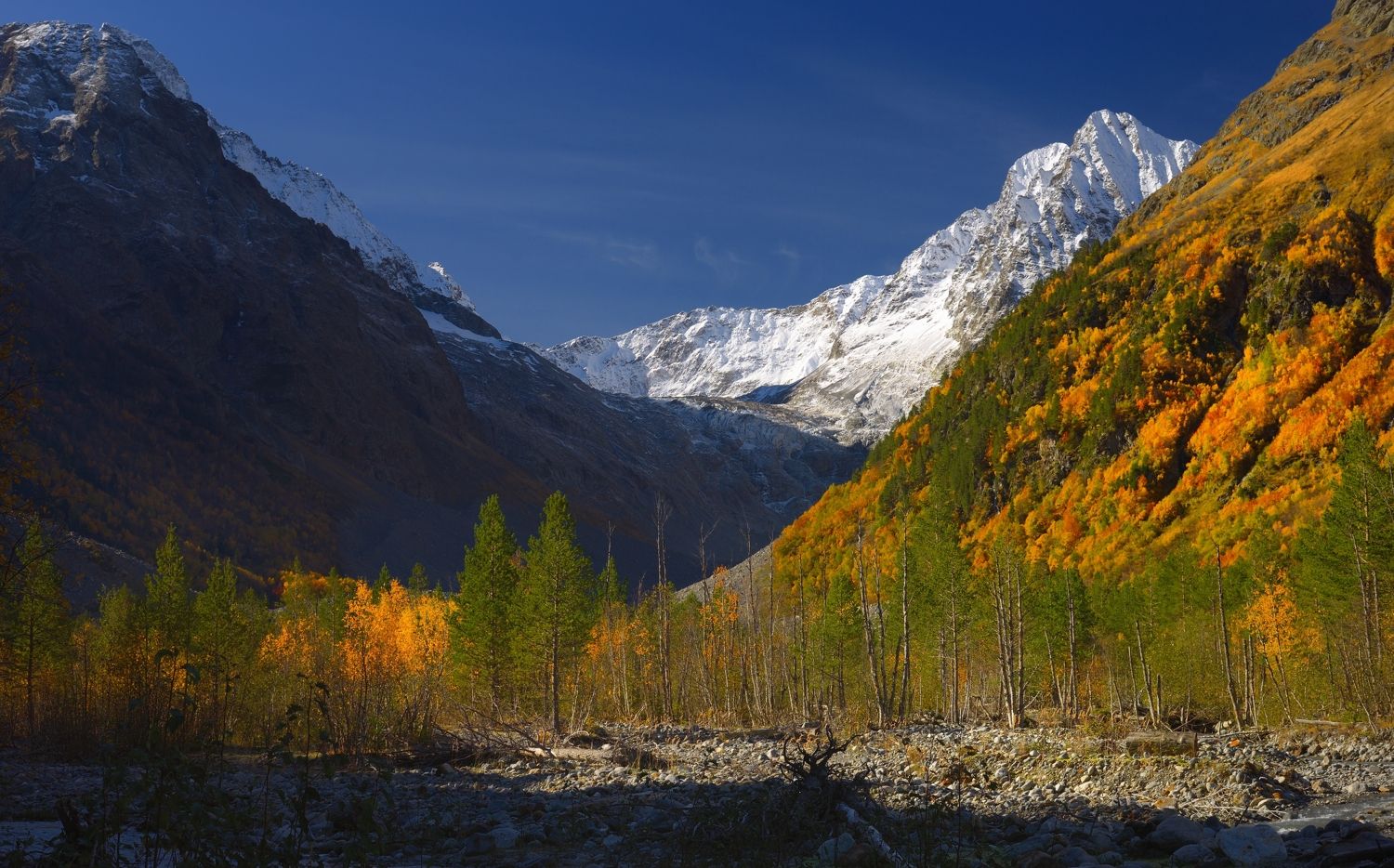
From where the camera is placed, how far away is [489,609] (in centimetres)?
4212

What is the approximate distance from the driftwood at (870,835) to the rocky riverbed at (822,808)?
6 centimetres

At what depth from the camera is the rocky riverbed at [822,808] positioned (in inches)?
364

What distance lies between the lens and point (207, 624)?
143 feet

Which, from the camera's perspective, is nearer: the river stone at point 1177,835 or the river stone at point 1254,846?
the river stone at point 1254,846

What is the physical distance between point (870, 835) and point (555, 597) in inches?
1175

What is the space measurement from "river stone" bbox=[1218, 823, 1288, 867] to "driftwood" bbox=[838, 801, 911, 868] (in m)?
3.53

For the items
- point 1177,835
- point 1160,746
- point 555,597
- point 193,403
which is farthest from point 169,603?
point 193,403

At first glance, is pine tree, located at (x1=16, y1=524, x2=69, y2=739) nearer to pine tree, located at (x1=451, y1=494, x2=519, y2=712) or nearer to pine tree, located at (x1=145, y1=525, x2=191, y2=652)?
pine tree, located at (x1=145, y1=525, x2=191, y2=652)

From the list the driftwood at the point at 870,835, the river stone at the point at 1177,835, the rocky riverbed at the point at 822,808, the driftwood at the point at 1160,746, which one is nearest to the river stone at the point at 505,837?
the rocky riverbed at the point at 822,808

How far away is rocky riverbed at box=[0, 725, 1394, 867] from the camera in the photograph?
925cm

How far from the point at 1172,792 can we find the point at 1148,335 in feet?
275

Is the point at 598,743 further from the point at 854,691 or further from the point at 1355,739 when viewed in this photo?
the point at 854,691

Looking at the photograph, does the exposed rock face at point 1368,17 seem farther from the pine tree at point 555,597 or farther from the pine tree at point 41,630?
the pine tree at point 41,630

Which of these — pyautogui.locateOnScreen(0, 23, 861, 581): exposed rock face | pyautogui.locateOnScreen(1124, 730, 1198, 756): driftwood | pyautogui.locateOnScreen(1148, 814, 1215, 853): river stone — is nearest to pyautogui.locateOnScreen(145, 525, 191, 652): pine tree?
pyautogui.locateOnScreen(1124, 730, 1198, 756): driftwood
